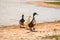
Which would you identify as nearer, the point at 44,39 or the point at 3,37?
the point at 44,39

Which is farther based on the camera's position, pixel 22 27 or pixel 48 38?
pixel 22 27

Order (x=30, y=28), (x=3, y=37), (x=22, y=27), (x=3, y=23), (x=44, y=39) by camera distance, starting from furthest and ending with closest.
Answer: (x=3, y=23), (x=22, y=27), (x=30, y=28), (x=3, y=37), (x=44, y=39)

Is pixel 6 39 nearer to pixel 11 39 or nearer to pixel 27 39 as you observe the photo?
pixel 11 39

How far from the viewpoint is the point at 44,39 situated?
34.2 ft

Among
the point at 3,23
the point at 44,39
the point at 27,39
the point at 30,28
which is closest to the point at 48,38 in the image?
the point at 44,39

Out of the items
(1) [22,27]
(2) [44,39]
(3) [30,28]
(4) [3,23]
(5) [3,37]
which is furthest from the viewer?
(4) [3,23]

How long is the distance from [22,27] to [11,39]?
436 cm

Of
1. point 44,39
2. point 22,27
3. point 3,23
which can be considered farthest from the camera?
point 3,23

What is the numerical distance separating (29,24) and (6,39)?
11.4 feet

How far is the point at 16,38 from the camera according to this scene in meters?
10.9

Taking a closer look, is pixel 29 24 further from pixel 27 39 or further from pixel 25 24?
pixel 27 39

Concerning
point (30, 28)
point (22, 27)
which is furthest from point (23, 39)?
point (22, 27)

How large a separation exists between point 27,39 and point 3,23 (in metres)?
6.54

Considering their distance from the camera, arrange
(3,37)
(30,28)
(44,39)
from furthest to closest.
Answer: (30,28) → (3,37) → (44,39)
